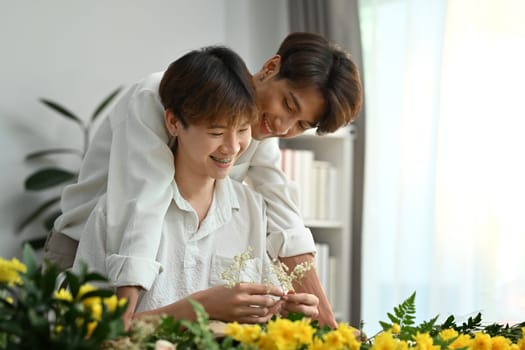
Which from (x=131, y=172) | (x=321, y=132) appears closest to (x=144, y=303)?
(x=131, y=172)

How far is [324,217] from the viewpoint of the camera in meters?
4.48

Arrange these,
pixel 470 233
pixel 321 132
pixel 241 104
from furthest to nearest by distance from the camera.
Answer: pixel 470 233
pixel 321 132
pixel 241 104

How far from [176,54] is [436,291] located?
1.96 meters

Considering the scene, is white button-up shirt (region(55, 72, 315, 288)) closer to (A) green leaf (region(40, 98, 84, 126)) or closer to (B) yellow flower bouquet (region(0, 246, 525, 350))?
(B) yellow flower bouquet (region(0, 246, 525, 350))

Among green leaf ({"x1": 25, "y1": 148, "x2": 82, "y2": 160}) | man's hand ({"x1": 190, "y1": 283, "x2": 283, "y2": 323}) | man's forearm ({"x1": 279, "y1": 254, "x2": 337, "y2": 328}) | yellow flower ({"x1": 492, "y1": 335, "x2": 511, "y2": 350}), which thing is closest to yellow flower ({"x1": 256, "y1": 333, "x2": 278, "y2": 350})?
yellow flower ({"x1": 492, "y1": 335, "x2": 511, "y2": 350})

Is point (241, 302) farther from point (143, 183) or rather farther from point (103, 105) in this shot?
point (103, 105)

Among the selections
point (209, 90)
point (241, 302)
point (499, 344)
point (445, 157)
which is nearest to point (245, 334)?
point (499, 344)

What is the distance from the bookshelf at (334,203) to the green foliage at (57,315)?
359 centimetres

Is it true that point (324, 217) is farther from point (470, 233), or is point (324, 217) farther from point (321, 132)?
point (321, 132)

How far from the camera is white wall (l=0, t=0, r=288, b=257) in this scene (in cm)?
412

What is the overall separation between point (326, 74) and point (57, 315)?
4.29 feet

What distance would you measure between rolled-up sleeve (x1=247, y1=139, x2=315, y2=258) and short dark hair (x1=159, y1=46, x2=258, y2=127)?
0.35 metres

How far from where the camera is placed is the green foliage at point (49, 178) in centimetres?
402

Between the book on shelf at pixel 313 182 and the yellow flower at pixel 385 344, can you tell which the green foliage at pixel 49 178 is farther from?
the yellow flower at pixel 385 344
